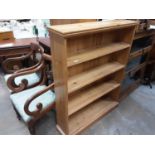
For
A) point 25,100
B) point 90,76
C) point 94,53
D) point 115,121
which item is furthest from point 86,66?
point 115,121

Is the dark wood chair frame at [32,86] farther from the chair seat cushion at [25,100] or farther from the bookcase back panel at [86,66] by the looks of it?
the bookcase back panel at [86,66]

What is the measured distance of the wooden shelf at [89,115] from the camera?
1839 mm

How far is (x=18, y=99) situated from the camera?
5.47ft

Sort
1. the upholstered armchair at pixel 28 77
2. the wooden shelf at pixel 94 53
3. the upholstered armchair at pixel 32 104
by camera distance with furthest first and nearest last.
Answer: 1. the upholstered armchair at pixel 28 77
2. the upholstered armchair at pixel 32 104
3. the wooden shelf at pixel 94 53

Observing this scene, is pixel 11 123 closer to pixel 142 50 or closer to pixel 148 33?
pixel 142 50

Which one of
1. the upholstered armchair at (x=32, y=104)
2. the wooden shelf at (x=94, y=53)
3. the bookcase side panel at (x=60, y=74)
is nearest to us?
the bookcase side panel at (x=60, y=74)

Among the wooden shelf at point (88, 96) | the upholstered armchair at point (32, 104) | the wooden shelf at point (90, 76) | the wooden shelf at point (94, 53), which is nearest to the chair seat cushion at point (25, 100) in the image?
the upholstered armchair at point (32, 104)

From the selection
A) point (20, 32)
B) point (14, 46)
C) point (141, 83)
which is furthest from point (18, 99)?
point (141, 83)

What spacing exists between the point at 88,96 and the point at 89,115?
34cm

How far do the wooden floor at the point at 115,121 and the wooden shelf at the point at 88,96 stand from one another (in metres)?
0.44

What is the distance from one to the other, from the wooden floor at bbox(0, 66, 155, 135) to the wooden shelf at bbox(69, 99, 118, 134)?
92 mm

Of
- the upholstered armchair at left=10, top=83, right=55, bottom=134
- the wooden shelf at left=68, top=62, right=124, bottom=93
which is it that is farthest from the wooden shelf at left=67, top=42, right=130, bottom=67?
the upholstered armchair at left=10, top=83, right=55, bottom=134

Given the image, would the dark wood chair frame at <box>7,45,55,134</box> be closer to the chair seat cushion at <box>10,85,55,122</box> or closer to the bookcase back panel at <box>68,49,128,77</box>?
the chair seat cushion at <box>10,85,55,122</box>

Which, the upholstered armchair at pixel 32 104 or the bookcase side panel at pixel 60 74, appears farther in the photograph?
the upholstered armchair at pixel 32 104
